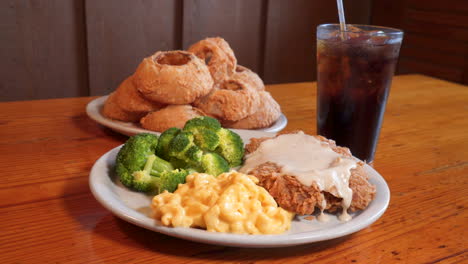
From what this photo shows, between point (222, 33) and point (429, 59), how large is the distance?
8.69ft

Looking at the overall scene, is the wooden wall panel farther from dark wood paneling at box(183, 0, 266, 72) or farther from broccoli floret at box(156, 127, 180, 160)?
broccoli floret at box(156, 127, 180, 160)

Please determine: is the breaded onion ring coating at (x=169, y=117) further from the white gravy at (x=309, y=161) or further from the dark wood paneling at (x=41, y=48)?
the dark wood paneling at (x=41, y=48)

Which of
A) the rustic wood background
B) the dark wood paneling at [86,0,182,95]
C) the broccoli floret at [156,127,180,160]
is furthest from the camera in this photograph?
the dark wood paneling at [86,0,182,95]

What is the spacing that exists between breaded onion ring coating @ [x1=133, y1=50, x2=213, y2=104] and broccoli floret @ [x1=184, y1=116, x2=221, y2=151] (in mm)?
318

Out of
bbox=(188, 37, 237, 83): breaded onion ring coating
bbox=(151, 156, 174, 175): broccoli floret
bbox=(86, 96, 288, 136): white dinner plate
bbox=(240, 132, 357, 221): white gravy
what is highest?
bbox=(188, 37, 237, 83): breaded onion ring coating

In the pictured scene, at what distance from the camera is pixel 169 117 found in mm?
1690

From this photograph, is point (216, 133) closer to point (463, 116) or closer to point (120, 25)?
point (463, 116)

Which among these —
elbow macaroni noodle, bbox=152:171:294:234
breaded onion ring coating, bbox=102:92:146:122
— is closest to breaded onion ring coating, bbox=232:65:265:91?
breaded onion ring coating, bbox=102:92:146:122

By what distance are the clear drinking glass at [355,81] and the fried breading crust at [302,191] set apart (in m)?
0.37

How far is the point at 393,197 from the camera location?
131 centimetres

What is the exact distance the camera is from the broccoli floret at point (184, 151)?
1260 millimetres

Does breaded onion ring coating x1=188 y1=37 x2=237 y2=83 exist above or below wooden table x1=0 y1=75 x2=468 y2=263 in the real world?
above

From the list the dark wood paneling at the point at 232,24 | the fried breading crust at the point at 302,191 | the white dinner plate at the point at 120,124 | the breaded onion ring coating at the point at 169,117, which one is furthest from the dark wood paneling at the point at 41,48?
the fried breading crust at the point at 302,191

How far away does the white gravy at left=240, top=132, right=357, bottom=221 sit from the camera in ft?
3.57
